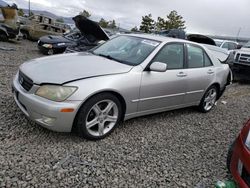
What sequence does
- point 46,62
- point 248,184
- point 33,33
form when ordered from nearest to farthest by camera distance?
1. point 248,184
2. point 46,62
3. point 33,33

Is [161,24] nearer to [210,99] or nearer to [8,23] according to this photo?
[8,23]

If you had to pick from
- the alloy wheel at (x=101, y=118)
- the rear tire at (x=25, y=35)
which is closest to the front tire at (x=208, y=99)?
the alloy wheel at (x=101, y=118)

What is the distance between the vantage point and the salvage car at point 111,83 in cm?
303

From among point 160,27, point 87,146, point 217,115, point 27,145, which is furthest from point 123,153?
point 160,27

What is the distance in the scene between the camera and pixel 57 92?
300 cm

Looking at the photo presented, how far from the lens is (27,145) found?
10.0 ft

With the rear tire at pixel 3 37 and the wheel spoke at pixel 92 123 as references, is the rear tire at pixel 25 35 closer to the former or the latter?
the rear tire at pixel 3 37

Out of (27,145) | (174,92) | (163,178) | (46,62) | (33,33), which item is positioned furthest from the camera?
(33,33)

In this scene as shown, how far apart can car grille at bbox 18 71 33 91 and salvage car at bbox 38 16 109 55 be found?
5.01 m

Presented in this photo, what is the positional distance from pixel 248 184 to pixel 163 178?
90cm

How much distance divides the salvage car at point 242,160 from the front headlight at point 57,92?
1951mm

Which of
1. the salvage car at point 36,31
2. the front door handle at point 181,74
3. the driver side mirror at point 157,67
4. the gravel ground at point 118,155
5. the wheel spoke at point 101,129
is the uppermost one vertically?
the driver side mirror at point 157,67

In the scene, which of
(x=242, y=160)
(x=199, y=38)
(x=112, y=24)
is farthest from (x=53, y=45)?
(x=112, y=24)

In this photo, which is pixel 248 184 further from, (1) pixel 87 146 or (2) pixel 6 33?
(2) pixel 6 33
